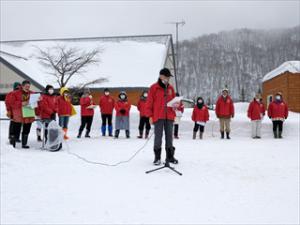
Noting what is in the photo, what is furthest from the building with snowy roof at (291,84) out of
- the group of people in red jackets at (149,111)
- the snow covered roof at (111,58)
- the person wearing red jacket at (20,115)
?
the person wearing red jacket at (20,115)

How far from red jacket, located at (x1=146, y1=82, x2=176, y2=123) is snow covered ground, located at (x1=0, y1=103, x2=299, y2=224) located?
115cm

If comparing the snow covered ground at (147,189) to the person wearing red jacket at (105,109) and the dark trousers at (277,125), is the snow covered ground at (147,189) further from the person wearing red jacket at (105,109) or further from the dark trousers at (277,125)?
the dark trousers at (277,125)

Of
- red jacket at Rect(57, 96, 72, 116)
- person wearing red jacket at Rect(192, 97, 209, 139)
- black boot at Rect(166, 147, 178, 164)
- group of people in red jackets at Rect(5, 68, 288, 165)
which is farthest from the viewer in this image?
person wearing red jacket at Rect(192, 97, 209, 139)

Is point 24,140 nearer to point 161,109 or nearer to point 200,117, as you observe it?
point 161,109

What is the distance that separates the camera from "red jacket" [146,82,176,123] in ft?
25.7

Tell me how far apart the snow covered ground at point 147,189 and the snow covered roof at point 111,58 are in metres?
19.0

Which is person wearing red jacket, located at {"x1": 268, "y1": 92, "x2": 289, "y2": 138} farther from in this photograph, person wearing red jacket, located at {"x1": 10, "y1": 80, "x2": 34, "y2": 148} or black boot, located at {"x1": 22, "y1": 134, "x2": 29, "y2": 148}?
black boot, located at {"x1": 22, "y1": 134, "x2": 29, "y2": 148}

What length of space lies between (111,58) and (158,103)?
80.1 ft

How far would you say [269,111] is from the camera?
1490 cm

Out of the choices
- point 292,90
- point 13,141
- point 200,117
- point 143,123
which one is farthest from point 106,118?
point 292,90

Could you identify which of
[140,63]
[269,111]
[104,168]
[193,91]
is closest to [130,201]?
[104,168]

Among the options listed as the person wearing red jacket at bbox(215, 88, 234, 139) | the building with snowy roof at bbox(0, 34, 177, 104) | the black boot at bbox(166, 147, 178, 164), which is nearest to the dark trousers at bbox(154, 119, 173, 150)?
the black boot at bbox(166, 147, 178, 164)

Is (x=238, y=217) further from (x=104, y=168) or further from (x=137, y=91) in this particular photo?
(x=137, y=91)

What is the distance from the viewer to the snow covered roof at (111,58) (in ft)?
93.1
